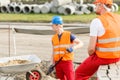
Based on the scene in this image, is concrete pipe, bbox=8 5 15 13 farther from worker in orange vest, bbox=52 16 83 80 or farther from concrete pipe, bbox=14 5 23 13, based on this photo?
worker in orange vest, bbox=52 16 83 80

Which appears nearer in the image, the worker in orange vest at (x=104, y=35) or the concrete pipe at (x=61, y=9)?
the worker in orange vest at (x=104, y=35)

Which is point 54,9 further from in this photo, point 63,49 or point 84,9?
point 63,49

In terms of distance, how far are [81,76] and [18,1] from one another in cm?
3062

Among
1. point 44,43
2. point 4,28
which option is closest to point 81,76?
point 44,43

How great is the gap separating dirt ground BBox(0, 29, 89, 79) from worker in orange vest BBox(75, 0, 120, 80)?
21.5 ft

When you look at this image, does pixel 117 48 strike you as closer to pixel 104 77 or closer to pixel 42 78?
pixel 104 77

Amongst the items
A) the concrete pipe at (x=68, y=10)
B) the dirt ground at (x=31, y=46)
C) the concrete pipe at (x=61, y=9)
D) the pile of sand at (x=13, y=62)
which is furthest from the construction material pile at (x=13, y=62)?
the concrete pipe at (x=61, y=9)

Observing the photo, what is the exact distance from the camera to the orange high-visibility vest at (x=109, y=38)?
6.31m

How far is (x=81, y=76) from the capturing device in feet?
22.4

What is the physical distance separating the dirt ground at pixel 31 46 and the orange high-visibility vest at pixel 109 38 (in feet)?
21.6

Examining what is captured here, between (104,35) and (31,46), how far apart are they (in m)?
10.6

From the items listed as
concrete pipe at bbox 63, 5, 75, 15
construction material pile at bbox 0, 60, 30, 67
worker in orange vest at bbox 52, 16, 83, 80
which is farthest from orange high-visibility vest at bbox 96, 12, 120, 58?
concrete pipe at bbox 63, 5, 75, 15

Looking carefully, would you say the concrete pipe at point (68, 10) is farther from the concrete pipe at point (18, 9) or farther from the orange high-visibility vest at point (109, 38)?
the orange high-visibility vest at point (109, 38)

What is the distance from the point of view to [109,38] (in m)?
6.36
